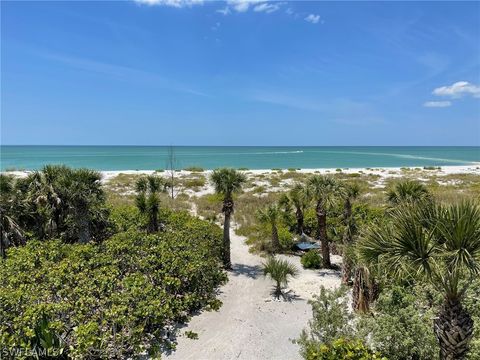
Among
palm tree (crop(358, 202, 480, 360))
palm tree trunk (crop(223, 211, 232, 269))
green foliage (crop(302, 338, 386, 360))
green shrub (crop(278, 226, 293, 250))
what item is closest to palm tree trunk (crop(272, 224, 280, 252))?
green shrub (crop(278, 226, 293, 250))

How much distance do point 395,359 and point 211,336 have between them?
5515mm

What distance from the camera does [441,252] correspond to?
6074mm

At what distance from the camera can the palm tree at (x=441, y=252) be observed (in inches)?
225

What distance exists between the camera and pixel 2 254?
13961 millimetres

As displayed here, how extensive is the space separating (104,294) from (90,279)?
0.72 m

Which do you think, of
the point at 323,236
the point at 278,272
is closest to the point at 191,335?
the point at 278,272

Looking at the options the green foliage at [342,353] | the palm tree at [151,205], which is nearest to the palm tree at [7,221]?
the palm tree at [151,205]

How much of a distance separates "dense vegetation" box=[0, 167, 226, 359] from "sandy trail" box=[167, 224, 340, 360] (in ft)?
2.14

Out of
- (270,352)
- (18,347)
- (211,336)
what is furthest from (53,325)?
(270,352)

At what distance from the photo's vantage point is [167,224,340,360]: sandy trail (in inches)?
389

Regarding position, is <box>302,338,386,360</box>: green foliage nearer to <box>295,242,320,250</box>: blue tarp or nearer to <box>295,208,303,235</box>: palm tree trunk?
<box>295,242,320,250</box>: blue tarp

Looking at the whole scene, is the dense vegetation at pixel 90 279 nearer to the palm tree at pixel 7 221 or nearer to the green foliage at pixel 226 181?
the palm tree at pixel 7 221

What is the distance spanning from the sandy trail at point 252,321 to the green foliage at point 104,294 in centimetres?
65

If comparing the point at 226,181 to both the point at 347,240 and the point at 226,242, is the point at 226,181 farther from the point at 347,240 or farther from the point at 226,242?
the point at 347,240
